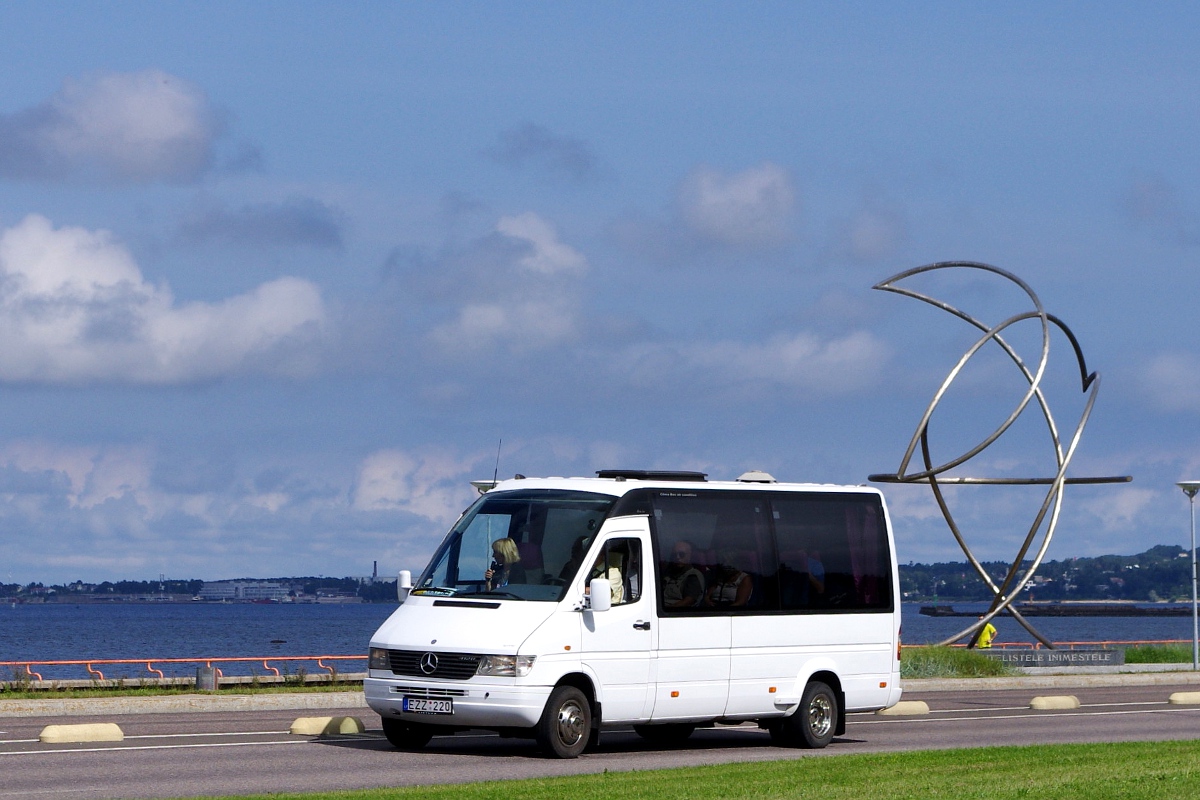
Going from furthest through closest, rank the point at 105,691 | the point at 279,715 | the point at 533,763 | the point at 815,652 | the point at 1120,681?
the point at 1120,681, the point at 105,691, the point at 279,715, the point at 815,652, the point at 533,763

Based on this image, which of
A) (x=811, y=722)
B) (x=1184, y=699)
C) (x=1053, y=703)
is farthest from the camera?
(x=1184, y=699)

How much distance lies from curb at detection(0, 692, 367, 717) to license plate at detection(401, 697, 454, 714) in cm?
742

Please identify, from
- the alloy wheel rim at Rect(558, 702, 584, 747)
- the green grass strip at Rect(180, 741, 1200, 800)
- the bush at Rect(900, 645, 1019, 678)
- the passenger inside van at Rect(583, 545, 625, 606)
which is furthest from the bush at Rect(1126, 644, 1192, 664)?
the alloy wheel rim at Rect(558, 702, 584, 747)

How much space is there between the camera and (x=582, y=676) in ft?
55.7

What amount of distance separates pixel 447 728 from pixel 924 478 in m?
25.4

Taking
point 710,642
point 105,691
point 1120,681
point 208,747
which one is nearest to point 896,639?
point 710,642

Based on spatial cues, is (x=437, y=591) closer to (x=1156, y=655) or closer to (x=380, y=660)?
(x=380, y=660)

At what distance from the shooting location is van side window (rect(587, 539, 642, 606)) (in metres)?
17.4

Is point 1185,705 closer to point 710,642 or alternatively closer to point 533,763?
point 710,642

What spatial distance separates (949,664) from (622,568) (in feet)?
71.8

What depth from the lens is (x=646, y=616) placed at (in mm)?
17641

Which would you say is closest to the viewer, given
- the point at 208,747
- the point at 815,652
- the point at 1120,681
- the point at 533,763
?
the point at 533,763

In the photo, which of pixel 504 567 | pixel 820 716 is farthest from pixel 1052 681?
pixel 504 567

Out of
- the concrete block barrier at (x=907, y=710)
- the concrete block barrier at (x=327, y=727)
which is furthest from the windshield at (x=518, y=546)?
the concrete block barrier at (x=907, y=710)
